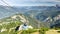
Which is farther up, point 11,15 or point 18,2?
point 18,2

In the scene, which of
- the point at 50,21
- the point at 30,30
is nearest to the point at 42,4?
the point at 50,21

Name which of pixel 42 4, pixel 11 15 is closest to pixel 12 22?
pixel 11 15

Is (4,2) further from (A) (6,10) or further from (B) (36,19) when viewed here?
(B) (36,19)

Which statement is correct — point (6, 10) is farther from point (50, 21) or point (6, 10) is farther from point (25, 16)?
point (50, 21)

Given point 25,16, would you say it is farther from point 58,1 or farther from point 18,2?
point 58,1

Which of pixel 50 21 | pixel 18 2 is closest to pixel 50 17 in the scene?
pixel 50 21

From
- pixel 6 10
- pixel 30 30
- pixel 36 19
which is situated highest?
pixel 6 10

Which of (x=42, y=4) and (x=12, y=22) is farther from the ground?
(x=42, y=4)
